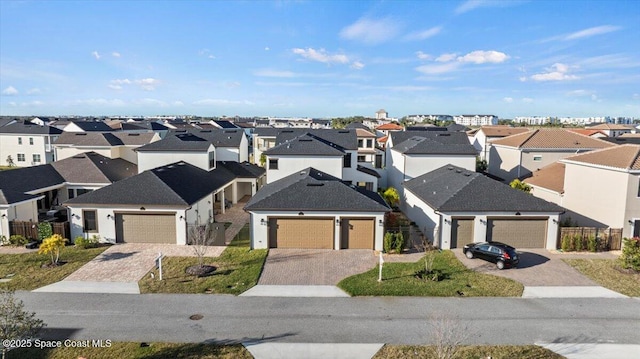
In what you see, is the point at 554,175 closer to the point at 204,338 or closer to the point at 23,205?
the point at 204,338

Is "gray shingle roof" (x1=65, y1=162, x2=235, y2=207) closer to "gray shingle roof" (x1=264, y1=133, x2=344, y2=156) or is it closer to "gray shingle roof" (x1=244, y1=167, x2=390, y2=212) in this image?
"gray shingle roof" (x1=244, y1=167, x2=390, y2=212)

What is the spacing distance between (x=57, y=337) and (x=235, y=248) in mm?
10715

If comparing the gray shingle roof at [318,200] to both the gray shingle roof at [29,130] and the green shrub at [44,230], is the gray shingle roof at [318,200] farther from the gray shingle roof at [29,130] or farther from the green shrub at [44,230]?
the gray shingle roof at [29,130]

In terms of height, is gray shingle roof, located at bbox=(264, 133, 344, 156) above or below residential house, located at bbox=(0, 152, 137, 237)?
above

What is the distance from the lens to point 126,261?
68.3ft

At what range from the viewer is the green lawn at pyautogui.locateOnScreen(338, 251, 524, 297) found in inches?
672

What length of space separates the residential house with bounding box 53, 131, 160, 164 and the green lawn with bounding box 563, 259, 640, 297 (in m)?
41.6

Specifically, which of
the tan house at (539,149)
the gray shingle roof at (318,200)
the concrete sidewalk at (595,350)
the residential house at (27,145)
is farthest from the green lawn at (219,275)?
the residential house at (27,145)

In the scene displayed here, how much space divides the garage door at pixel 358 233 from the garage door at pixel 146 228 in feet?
34.9

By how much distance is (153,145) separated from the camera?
1390 inches

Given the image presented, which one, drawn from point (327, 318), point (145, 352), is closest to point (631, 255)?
point (327, 318)

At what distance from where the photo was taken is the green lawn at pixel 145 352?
12.1m

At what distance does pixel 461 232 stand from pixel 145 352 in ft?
59.9

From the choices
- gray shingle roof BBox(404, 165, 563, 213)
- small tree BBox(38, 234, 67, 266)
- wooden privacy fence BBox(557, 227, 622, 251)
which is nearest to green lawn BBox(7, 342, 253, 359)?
small tree BBox(38, 234, 67, 266)
